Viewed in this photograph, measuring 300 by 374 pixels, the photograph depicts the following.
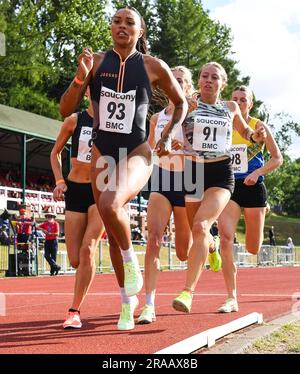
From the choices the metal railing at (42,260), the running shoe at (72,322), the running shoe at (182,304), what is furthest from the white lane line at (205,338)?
the metal railing at (42,260)

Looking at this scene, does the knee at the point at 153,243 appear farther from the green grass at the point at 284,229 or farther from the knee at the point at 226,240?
the green grass at the point at 284,229

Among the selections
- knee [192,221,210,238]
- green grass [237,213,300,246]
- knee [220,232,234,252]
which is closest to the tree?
→ green grass [237,213,300,246]

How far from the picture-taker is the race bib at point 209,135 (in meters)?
7.51

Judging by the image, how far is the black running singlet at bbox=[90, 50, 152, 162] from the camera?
6141mm

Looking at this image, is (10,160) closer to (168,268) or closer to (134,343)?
(168,268)

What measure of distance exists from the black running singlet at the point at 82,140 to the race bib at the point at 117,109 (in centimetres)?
111

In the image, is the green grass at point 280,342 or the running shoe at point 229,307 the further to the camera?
the running shoe at point 229,307

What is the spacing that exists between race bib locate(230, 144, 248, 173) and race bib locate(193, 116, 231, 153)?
1.14 m

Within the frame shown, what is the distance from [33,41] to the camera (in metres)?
57.6

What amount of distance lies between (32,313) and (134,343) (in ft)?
10.6

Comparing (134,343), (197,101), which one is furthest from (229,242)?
(134,343)

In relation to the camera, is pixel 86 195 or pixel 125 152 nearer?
pixel 125 152

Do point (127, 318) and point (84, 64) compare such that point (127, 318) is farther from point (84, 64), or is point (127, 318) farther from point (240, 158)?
point (240, 158)

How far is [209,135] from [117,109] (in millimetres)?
1590
